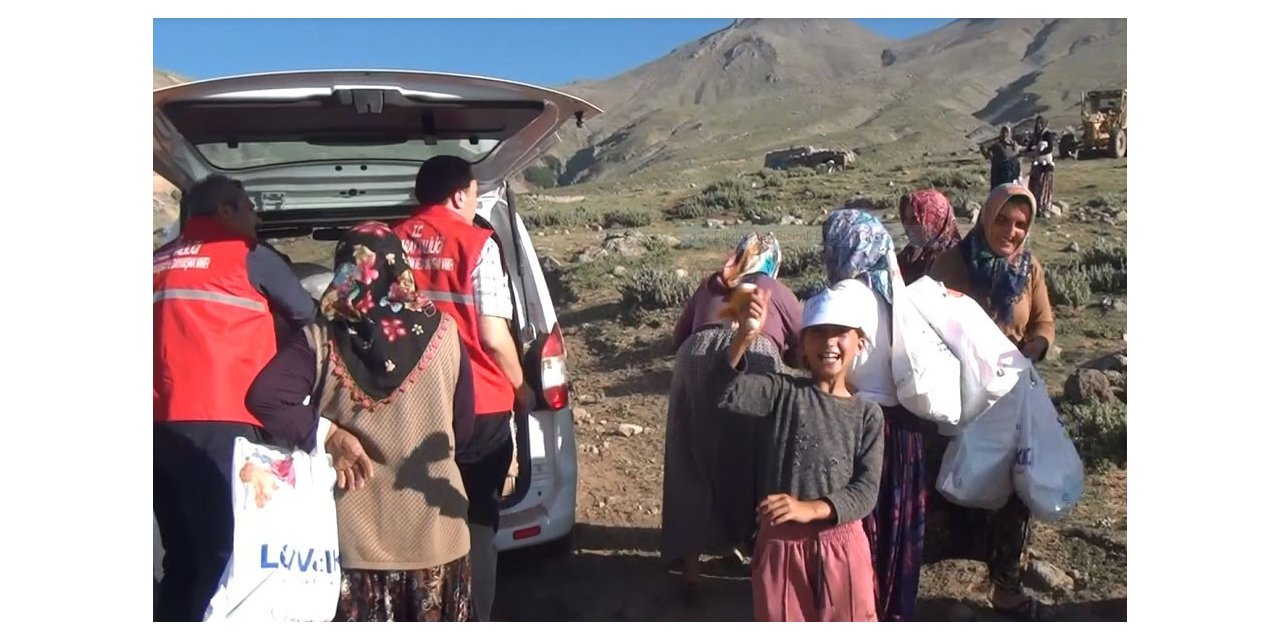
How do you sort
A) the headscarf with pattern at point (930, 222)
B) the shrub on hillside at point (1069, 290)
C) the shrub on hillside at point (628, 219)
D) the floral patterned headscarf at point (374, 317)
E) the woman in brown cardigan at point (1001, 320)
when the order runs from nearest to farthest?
the floral patterned headscarf at point (374, 317) → the woman in brown cardigan at point (1001, 320) → the headscarf with pattern at point (930, 222) → the shrub on hillside at point (1069, 290) → the shrub on hillside at point (628, 219)

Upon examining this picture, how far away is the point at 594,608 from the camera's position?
11.8 feet

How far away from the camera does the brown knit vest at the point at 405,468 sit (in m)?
2.52

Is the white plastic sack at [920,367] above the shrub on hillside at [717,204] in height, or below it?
below

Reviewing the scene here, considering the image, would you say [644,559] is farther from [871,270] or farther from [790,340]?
[871,270]

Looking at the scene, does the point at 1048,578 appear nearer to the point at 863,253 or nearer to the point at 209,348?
the point at 863,253

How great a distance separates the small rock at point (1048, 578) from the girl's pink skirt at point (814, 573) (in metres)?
1.26

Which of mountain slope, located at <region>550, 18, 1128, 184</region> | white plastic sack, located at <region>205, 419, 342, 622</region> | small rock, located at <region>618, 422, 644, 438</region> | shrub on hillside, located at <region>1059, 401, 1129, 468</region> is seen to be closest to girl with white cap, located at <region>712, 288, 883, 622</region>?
white plastic sack, located at <region>205, 419, 342, 622</region>

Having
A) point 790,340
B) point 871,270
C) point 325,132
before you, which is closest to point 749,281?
point 790,340

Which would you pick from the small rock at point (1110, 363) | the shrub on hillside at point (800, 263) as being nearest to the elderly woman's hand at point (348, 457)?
the small rock at point (1110, 363)

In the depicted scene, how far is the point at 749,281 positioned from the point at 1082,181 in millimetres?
15156

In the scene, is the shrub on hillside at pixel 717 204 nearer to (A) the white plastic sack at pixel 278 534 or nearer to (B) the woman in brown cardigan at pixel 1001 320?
(B) the woman in brown cardigan at pixel 1001 320

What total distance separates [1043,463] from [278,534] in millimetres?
2305

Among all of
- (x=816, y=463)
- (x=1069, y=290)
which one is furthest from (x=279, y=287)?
(x=1069, y=290)

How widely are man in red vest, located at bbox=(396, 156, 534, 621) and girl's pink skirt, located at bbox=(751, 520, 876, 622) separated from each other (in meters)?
0.86
